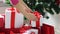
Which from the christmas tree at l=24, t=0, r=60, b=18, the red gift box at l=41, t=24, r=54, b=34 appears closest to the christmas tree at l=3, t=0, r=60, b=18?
the christmas tree at l=24, t=0, r=60, b=18

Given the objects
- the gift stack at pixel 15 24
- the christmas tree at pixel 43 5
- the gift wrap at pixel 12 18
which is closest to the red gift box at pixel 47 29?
the gift stack at pixel 15 24

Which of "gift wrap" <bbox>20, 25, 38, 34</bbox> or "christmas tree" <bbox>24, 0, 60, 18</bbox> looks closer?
"gift wrap" <bbox>20, 25, 38, 34</bbox>

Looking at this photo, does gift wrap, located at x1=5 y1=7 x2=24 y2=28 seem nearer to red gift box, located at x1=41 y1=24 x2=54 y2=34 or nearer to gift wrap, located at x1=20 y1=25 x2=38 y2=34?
gift wrap, located at x1=20 y1=25 x2=38 y2=34

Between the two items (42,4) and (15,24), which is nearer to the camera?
(15,24)

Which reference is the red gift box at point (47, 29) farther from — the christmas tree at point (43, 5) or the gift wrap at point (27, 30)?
the christmas tree at point (43, 5)

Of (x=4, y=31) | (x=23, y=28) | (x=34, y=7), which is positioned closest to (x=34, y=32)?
(x=23, y=28)

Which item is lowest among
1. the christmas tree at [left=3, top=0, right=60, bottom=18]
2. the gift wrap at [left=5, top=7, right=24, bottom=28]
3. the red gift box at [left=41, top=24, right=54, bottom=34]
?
the red gift box at [left=41, top=24, right=54, bottom=34]

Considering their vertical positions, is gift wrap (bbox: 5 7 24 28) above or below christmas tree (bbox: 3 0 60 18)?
below

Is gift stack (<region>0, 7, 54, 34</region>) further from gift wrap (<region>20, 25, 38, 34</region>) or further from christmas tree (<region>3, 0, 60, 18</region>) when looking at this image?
christmas tree (<region>3, 0, 60, 18</region>)

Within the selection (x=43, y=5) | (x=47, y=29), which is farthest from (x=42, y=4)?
(x=47, y=29)

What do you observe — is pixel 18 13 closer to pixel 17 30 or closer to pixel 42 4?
pixel 17 30

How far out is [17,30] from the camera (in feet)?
2.55

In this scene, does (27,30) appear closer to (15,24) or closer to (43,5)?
(15,24)

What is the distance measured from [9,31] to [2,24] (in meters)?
0.06
